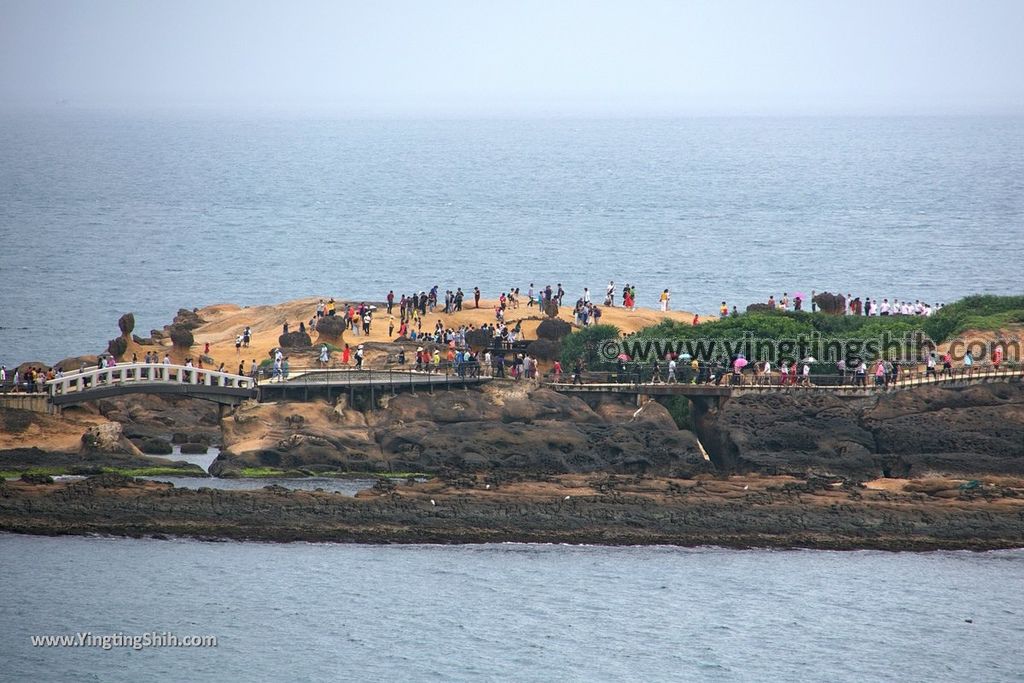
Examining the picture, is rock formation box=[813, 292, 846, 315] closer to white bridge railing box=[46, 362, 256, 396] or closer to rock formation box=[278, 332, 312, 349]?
rock formation box=[278, 332, 312, 349]

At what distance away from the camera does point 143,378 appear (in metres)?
75.8

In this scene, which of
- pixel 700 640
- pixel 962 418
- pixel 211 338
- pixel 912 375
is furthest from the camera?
pixel 211 338

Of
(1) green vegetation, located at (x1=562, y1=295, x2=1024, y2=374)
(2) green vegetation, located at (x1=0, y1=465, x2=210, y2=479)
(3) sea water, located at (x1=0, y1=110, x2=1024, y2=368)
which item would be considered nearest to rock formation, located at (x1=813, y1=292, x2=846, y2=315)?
(1) green vegetation, located at (x1=562, y1=295, x2=1024, y2=374)

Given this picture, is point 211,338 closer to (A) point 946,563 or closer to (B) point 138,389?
(B) point 138,389

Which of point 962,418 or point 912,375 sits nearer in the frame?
point 962,418

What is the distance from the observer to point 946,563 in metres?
63.6

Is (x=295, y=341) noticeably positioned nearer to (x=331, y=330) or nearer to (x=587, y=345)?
(x=331, y=330)

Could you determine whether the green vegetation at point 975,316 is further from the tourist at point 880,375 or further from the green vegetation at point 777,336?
the tourist at point 880,375

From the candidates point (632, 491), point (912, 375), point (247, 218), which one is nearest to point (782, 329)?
point (912, 375)

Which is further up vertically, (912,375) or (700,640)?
(912,375)

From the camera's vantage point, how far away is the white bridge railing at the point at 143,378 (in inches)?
2928

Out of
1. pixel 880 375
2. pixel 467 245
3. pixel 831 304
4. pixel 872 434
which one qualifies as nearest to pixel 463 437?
pixel 872 434

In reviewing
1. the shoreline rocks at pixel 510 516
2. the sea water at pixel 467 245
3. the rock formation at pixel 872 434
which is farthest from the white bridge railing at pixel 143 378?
the sea water at pixel 467 245

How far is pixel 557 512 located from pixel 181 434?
16.7m
